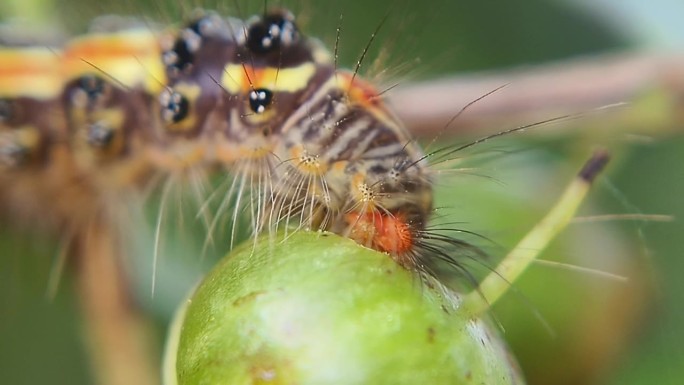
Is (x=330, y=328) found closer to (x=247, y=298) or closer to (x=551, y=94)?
(x=247, y=298)

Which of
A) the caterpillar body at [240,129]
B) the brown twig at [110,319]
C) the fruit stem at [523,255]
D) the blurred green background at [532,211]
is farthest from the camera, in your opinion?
the brown twig at [110,319]

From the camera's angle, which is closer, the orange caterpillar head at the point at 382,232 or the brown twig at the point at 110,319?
the orange caterpillar head at the point at 382,232

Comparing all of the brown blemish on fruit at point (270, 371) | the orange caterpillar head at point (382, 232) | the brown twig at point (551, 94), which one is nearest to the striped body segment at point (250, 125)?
the orange caterpillar head at point (382, 232)

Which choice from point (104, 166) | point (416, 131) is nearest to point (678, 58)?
point (416, 131)

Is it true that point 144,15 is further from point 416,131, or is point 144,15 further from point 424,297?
point 424,297

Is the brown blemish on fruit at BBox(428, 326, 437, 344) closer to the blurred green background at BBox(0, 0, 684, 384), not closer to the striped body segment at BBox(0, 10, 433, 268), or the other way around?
the striped body segment at BBox(0, 10, 433, 268)

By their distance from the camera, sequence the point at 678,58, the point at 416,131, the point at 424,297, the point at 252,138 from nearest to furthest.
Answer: the point at 424,297, the point at 252,138, the point at 678,58, the point at 416,131

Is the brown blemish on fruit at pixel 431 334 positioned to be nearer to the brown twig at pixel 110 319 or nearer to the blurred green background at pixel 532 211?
the blurred green background at pixel 532 211
